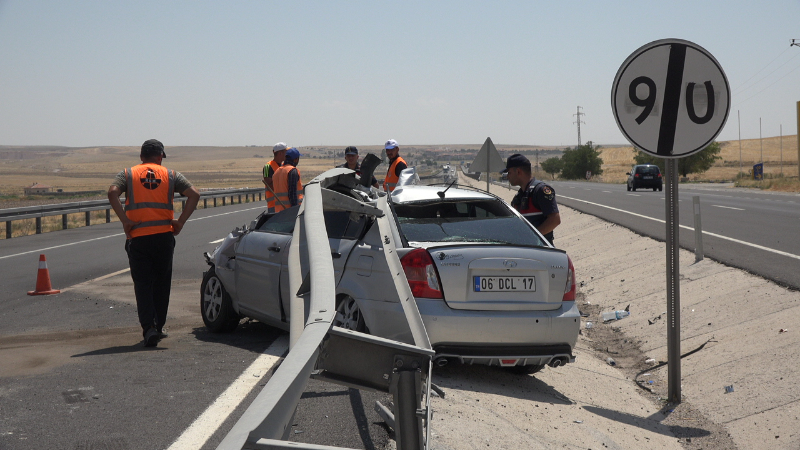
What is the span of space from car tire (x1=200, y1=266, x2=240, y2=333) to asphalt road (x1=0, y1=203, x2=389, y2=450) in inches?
4.0

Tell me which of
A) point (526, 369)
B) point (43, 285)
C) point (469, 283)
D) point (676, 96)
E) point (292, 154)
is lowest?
point (526, 369)

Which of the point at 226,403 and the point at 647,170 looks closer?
the point at 226,403

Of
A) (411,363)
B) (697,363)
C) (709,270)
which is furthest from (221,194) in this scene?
(411,363)

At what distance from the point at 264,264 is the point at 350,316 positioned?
5.44 ft

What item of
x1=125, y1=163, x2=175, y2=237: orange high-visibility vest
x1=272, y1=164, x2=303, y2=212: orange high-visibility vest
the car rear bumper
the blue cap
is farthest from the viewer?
the blue cap

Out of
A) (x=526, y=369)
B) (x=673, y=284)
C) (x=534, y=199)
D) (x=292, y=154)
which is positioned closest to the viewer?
(x=673, y=284)

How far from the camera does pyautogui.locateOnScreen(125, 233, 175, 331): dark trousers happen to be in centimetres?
761

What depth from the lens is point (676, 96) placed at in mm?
6258

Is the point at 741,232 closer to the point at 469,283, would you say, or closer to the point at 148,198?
the point at 469,283

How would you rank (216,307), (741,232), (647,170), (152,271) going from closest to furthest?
(152,271) → (216,307) → (741,232) → (647,170)

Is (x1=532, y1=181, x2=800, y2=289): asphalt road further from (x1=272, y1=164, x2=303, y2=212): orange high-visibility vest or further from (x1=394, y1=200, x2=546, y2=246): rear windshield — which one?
(x1=272, y1=164, x2=303, y2=212): orange high-visibility vest

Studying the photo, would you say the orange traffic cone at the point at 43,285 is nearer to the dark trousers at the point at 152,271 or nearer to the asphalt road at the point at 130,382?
the asphalt road at the point at 130,382

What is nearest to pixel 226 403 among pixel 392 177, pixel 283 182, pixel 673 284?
pixel 673 284

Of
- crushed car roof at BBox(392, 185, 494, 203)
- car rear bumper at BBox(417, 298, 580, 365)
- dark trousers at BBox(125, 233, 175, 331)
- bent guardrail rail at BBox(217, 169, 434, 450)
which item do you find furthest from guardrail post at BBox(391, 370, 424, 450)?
dark trousers at BBox(125, 233, 175, 331)
